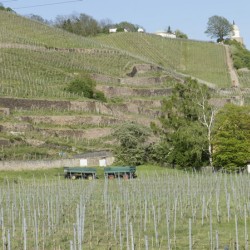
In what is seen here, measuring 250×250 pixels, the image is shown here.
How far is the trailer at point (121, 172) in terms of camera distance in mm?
44844

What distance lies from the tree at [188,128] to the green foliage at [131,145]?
1439 millimetres

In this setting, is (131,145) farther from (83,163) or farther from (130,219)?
(130,219)

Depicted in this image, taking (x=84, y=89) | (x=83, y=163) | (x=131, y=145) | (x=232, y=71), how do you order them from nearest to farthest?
(x=83, y=163)
(x=131, y=145)
(x=84, y=89)
(x=232, y=71)

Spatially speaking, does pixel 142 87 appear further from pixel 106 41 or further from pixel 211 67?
pixel 106 41

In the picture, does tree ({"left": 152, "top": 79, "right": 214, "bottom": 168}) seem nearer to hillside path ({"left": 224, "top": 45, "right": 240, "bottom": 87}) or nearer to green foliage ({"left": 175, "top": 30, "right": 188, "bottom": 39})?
hillside path ({"left": 224, "top": 45, "right": 240, "bottom": 87})

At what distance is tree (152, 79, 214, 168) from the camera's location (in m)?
48.4

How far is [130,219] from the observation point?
25.8m

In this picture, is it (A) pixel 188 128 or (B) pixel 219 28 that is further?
(B) pixel 219 28

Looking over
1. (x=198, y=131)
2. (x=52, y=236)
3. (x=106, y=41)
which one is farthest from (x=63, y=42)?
(x=52, y=236)

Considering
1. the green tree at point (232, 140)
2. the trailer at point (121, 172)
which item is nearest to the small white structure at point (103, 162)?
the trailer at point (121, 172)

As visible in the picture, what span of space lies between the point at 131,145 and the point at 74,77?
32.2m

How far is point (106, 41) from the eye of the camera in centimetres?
12975

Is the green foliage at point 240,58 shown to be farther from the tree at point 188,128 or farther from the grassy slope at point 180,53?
the tree at point 188,128

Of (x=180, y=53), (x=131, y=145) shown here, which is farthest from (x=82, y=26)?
(x=131, y=145)
